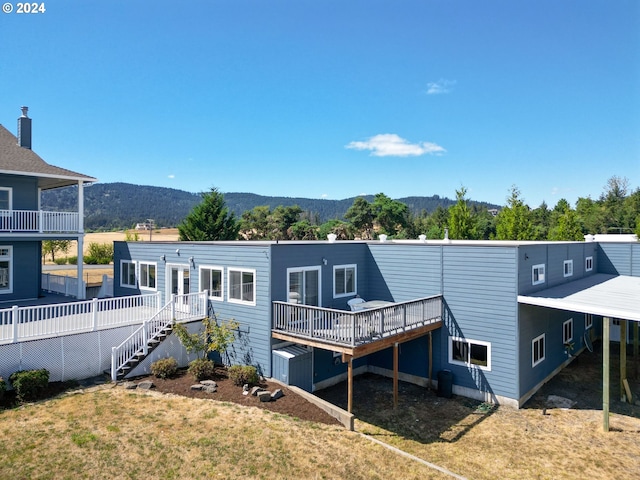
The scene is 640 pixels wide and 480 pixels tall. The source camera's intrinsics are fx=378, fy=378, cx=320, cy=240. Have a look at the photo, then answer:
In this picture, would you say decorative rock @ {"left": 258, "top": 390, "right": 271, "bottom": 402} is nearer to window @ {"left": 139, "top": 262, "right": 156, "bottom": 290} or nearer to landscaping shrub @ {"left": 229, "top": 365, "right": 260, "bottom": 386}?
landscaping shrub @ {"left": 229, "top": 365, "right": 260, "bottom": 386}

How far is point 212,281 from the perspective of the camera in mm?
13531

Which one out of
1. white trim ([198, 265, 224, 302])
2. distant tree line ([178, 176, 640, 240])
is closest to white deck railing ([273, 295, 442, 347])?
white trim ([198, 265, 224, 302])

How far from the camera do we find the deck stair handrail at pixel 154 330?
11406 millimetres

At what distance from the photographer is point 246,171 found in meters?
72.4

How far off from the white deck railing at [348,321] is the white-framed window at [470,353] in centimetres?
128

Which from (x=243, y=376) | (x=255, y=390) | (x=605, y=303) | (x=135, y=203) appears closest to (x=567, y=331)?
(x=605, y=303)

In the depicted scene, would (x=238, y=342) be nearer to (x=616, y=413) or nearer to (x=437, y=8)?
(x=616, y=413)

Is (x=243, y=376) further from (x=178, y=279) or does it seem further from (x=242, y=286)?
(x=178, y=279)

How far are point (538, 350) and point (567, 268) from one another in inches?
191

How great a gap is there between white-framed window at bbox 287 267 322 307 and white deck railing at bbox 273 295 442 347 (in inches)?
39.7

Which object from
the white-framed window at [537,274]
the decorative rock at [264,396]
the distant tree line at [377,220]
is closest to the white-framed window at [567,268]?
the white-framed window at [537,274]

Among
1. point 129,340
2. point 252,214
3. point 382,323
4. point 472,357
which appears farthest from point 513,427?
point 252,214

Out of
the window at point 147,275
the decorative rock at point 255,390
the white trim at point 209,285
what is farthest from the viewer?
the window at point 147,275

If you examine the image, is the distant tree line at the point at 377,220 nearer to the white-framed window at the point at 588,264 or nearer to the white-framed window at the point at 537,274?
the white-framed window at the point at 588,264
